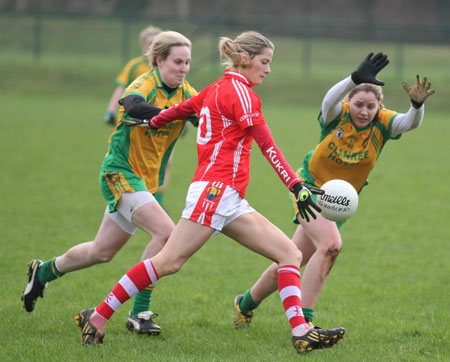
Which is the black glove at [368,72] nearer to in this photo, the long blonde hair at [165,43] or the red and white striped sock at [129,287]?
the long blonde hair at [165,43]

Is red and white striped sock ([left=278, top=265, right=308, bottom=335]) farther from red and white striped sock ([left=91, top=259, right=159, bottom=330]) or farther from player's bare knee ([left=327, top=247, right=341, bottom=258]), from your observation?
red and white striped sock ([left=91, top=259, right=159, bottom=330])

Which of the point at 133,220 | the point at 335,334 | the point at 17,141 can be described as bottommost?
the point at 17,141

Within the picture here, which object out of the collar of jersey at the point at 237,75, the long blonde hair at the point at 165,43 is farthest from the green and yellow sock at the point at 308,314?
the long blonde hair at the point at 165,43

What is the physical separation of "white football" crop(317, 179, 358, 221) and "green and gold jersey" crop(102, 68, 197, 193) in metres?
1.33

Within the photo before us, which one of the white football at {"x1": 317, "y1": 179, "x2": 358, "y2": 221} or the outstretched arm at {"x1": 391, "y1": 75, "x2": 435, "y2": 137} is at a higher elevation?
the outstretched arm at {"x1": 391, "y1": 75, "x2": 435, "y2": 137}

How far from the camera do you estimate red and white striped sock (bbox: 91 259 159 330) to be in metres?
4.45

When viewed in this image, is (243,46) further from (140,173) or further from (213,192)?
(140,173)

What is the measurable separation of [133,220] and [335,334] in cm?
165

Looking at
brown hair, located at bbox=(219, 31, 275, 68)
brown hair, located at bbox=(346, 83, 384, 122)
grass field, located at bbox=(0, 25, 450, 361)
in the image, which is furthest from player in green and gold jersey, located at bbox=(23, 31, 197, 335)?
brown hair, located at bbox=(346, 83, 384, 122)

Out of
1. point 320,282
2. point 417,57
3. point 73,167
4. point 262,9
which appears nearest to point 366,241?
point 320,282

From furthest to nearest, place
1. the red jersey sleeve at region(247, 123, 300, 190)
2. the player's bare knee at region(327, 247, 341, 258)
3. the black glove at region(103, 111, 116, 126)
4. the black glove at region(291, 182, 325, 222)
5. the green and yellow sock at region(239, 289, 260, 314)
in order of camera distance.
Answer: the black glove at region(103, 111, 116, 126), the green and yellow sock at region(239, 289, 260, 314), the player's bare knee at region(327, 247, 341, 258), the red jersey sleeve at region(247, 123, 300, 190), the black glove at region(291, 182, 325, 222)

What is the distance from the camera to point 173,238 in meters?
4.39

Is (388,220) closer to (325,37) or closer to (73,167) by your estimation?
(73,167)

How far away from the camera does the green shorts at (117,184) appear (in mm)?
5012
